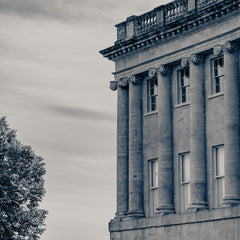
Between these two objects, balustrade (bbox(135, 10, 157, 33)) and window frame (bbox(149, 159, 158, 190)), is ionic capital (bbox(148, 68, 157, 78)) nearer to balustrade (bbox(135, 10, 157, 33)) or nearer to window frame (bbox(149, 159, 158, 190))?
balustrade (bbox(135, 10, 157, 33))

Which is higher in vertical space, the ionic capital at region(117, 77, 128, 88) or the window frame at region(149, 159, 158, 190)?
the ionic capital at region(117, 77, 128, 88)

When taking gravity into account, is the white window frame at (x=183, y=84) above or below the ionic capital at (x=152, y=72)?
below

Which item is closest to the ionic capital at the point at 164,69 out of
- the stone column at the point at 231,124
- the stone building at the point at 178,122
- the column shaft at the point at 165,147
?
the stone building at the point at 178,122

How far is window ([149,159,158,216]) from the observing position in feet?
186

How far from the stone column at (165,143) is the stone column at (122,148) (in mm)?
4315

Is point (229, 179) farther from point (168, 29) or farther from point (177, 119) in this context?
point (168, 29)

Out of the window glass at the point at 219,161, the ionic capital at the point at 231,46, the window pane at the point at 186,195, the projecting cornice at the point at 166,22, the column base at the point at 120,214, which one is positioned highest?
the projecting cornice at the point at 166,22

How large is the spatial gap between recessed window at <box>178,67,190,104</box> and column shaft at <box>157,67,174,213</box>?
2.51ft

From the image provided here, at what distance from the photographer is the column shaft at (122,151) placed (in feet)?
194

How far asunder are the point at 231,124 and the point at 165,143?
21.6ft

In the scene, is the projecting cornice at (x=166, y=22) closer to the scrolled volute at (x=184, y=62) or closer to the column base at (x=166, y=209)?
the scrolled volute at (x=184, y=62)

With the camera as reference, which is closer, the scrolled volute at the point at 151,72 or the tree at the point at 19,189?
the scrolled volute at the point at 151,72

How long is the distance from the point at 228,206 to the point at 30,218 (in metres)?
26.3

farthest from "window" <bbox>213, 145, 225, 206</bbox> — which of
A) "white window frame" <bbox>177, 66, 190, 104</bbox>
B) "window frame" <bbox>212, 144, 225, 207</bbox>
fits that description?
"white window frame" <bbox>177, 66, 190, 104</bbox>
